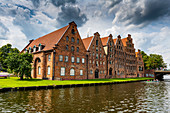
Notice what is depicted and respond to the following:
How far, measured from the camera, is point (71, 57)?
41750 millimetres

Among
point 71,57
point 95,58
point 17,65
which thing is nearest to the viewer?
point 17,65

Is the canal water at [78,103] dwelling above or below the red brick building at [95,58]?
below

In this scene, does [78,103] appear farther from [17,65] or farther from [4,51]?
[4,51]

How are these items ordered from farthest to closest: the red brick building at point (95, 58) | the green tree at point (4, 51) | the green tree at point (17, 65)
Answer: the green tree at point (4, 51)
the red brick building at point (95, 58)
the green tree at point (17, 65)

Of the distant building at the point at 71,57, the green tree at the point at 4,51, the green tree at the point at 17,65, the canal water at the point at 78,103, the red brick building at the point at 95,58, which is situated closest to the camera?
the canal water at the point at 78,103

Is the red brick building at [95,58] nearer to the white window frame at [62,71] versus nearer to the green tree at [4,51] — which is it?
the white window frame at [62,71]

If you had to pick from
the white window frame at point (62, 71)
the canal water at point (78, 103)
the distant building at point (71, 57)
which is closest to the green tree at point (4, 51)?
the distant building at point (71, 57)

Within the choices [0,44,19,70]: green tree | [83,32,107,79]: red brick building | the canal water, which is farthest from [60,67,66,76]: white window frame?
[0,44,19,70]: green tree

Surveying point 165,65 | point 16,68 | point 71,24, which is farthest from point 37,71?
point 165,65

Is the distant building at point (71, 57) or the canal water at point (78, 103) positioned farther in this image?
the distant building at point (71, 57)

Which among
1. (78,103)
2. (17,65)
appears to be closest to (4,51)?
(17,65)

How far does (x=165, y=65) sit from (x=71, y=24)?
81085 mm

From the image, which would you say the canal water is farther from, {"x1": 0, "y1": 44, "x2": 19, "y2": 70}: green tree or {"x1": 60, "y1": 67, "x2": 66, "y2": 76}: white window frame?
{"x1": 0, "y1": 44, "x2": 19, "y2": 70}: green tree

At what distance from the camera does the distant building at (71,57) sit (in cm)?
3851
